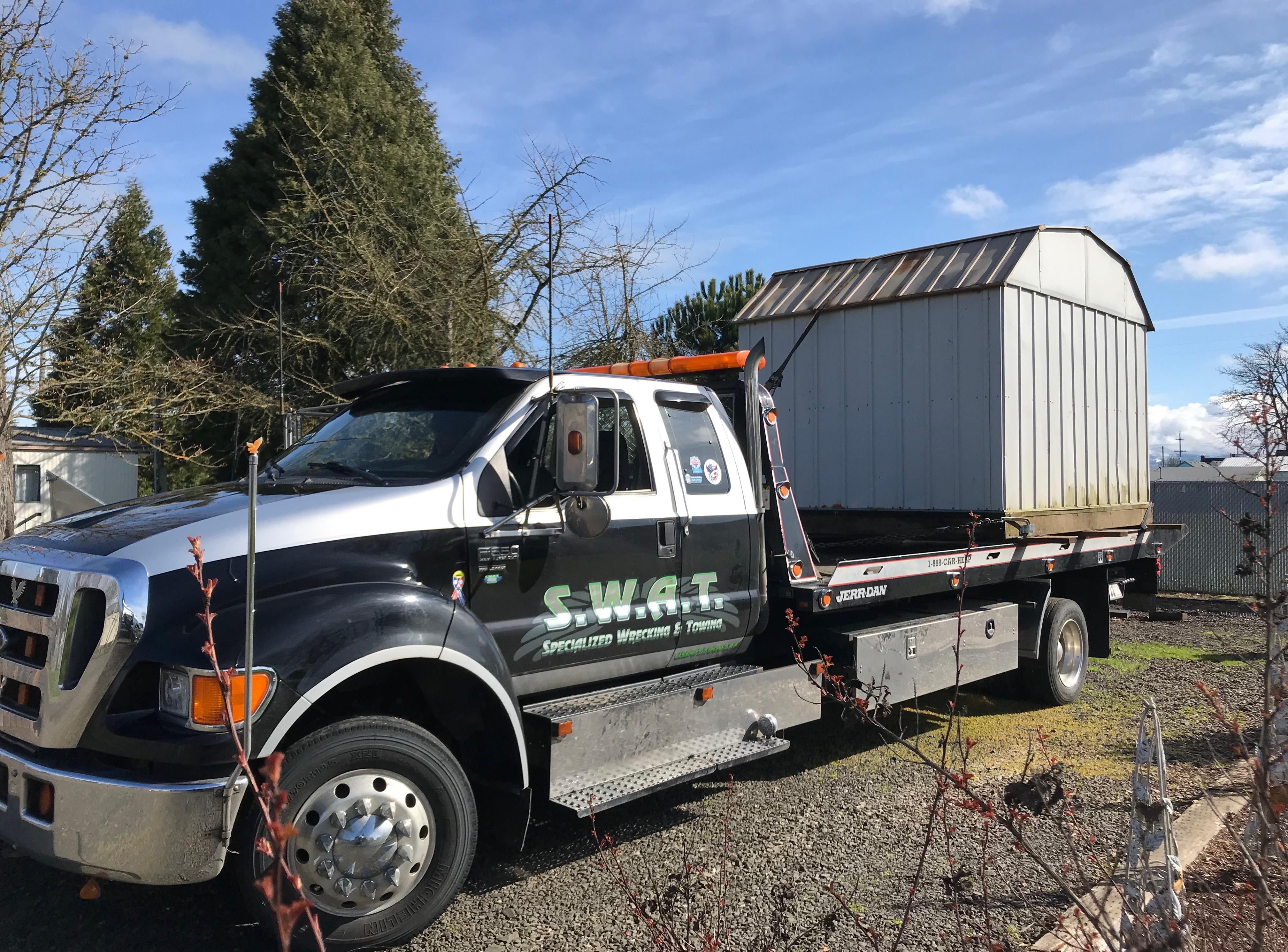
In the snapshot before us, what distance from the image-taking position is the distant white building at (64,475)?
2783cm

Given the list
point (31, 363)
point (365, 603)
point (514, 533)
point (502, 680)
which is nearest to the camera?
point (365, 603)

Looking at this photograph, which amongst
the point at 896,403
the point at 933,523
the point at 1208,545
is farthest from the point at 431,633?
the point at 1208,545

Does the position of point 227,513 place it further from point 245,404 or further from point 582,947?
point 245,404

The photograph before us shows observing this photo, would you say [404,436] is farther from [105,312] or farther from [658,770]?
[105,312]

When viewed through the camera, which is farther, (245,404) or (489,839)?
(245,404)

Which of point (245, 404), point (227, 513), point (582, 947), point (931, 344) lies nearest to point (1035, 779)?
point (582, 947)

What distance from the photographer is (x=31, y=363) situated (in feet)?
34.9

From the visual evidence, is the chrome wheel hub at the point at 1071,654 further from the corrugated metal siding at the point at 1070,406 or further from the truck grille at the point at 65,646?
the truck grille at the point at 65,646

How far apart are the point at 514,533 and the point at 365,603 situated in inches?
33.1

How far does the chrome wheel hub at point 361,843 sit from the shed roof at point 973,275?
216 inches

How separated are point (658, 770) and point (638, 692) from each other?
1.26 feet

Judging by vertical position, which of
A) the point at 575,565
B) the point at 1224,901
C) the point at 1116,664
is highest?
the point at 575,565

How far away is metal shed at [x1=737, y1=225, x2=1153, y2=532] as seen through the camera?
716 centimetres

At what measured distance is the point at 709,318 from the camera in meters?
25.2
